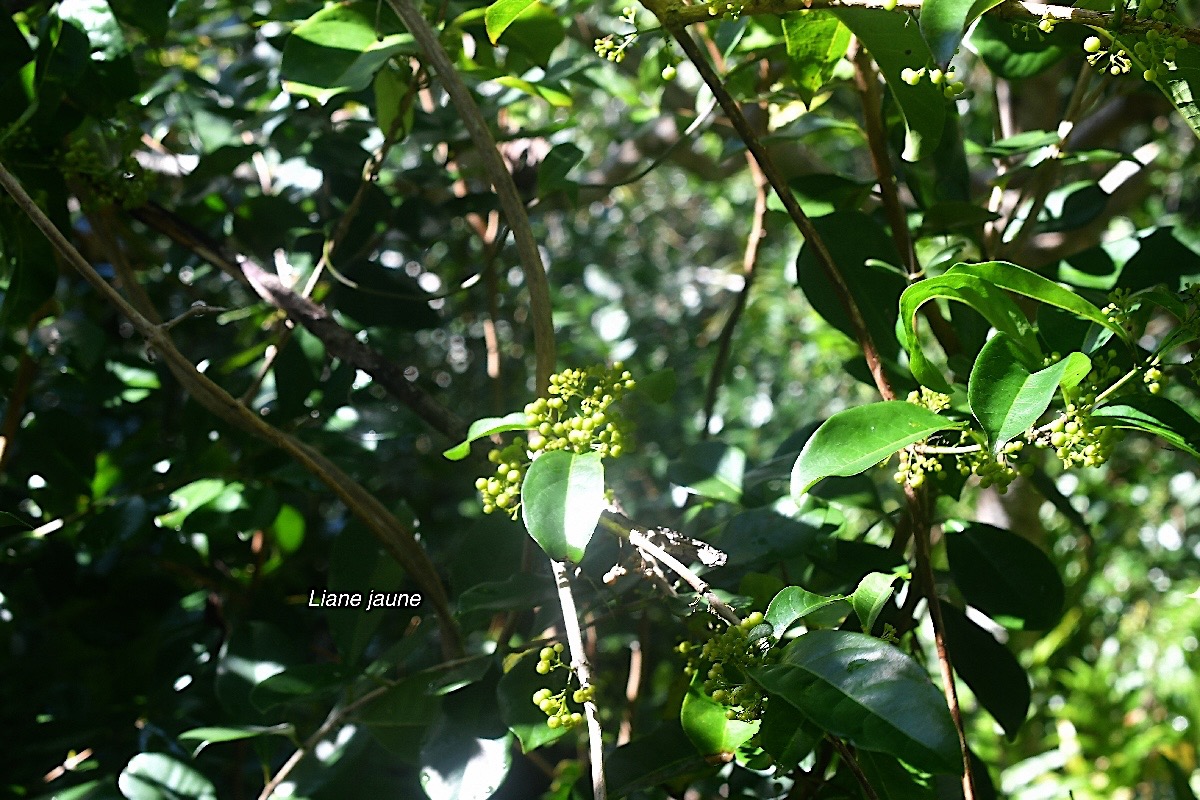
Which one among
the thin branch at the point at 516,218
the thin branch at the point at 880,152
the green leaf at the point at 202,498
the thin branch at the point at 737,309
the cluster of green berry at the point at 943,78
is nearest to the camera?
the cluster of green berry at the point at 943,78

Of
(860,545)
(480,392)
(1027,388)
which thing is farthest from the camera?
(480,392)

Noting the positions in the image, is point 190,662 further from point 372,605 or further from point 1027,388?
point 1027,388

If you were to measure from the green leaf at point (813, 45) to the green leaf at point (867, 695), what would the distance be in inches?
15.0

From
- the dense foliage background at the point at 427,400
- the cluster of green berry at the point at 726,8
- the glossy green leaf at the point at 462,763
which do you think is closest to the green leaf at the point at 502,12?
the dense foliage background at the point at 427,400

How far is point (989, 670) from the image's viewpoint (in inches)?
28.5

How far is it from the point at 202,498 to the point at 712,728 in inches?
20.3

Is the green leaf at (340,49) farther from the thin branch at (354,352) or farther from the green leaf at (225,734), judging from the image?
the green leaf at (225,734)

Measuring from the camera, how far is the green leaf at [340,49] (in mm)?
677

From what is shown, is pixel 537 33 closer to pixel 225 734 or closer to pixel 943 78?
pixel 943 78

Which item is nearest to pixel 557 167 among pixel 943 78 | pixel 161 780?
pixel 943 78

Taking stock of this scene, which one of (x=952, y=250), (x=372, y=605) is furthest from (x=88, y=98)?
(x=952, y=250)

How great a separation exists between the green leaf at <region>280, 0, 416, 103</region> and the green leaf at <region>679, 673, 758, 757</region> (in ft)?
1.44

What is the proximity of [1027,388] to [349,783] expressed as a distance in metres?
0.53

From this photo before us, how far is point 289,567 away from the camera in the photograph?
1.07 m
